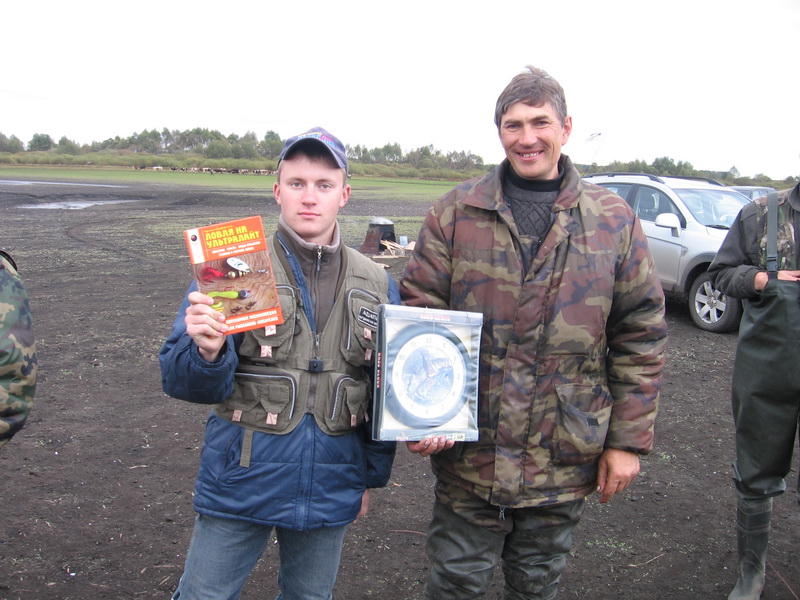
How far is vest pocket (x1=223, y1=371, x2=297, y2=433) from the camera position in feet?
7.27

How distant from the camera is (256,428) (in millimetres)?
2230

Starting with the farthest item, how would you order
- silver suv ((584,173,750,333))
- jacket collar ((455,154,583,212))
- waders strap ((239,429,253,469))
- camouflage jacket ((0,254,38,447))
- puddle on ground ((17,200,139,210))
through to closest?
puddle on ground ((17,200,139,210)) → silver suv ((584,173,750,333)) → jacket collar ((455,154,583,212)) → waders strap ((239,429,253,469)) → camouflage jacket ((0,254,38,447))

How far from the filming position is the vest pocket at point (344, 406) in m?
2.27

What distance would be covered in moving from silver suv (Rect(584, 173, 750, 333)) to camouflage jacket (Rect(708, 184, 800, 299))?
5.69 meters

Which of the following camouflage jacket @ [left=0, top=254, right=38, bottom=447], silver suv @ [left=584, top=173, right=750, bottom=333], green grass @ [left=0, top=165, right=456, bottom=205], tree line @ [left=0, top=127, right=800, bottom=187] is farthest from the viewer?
tree line @ [left=0, top=127, right=800, bottom=187]

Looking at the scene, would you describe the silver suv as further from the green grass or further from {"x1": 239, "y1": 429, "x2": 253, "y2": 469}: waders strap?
the green grass

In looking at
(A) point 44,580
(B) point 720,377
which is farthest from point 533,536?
(B) point 720,377

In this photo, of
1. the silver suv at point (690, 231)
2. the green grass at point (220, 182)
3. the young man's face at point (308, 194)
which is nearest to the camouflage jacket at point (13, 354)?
the young man's face at point (308, 194)

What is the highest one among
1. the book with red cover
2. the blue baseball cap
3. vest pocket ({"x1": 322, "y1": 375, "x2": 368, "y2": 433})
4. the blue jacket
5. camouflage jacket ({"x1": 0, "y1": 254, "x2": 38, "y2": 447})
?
the blue baseball cap

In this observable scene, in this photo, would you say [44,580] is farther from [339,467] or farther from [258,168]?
[258,168]

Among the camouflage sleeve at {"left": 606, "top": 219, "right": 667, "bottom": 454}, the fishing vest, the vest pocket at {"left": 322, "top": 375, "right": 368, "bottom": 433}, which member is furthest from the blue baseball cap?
the camouflage sleeve at {"left": 606, "top": 219, "right": 667, "bottom": 454}

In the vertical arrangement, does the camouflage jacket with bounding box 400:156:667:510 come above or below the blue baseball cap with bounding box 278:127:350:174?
below

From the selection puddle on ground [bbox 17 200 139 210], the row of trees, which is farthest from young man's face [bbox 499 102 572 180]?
the row of trees

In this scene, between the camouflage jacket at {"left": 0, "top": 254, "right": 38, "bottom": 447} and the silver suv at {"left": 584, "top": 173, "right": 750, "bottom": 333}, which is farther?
the silver suv at {"left": 584, "top": 173, "right": 750, "bottom": 333}
